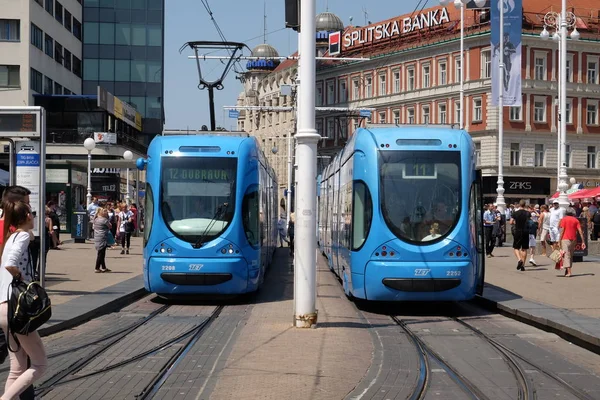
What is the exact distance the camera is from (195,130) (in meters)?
19.6

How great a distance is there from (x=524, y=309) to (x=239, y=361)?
21.4 ft

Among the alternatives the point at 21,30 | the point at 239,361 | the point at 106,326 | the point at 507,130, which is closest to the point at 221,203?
the point at 106,326

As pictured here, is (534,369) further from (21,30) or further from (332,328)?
(21,30)

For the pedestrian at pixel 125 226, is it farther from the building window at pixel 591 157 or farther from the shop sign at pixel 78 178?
the building window at pixel 591 157

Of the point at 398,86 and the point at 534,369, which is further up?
the point at 398,86

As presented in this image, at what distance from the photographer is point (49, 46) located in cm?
6662

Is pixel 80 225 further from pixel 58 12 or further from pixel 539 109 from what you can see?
pixel 539 109

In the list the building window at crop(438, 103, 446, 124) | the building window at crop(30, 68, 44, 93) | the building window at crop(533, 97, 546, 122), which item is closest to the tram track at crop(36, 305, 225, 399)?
the building window at crop(30, 68, 44, 93)

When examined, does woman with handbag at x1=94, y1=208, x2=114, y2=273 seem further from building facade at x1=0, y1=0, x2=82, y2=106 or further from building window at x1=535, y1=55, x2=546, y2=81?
building window at x1=535, y1=55, x2=546, y2=81

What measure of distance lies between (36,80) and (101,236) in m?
43.3

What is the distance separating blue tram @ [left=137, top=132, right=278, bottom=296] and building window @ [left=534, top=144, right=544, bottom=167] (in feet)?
190

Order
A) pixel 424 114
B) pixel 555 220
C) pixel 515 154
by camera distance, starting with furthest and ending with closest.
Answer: pixel 424 114, pixel 515 154, pixel 555 220

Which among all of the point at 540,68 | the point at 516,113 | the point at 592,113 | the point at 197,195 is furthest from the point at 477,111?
the point at 197,195

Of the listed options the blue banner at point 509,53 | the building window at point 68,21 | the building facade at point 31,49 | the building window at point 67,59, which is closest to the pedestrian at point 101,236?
the blue banner at point 509,53
